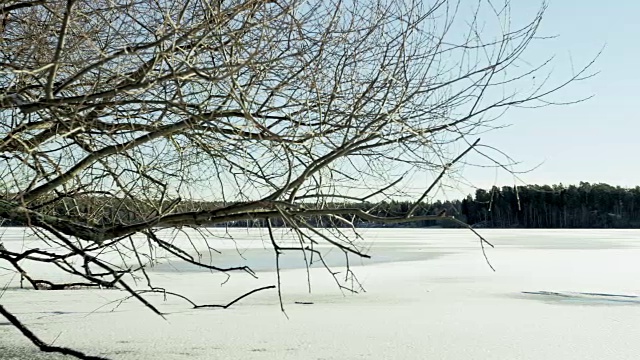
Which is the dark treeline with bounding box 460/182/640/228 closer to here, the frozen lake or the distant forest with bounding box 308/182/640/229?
the distant forest with bounding box 308/182/640/229

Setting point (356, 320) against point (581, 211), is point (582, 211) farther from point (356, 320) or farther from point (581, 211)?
point (356, 320)

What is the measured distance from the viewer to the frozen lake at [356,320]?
14.2 ft

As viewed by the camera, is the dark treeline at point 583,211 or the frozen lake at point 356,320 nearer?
the frozen lake at point 356,320

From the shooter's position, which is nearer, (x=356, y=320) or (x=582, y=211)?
(x=356, y=320)

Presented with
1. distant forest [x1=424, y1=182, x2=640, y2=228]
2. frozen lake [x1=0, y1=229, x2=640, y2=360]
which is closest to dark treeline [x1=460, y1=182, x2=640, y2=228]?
distant forest [x1=424, y1=182, x2=640, y2=228]

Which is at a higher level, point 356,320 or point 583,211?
point 583,211

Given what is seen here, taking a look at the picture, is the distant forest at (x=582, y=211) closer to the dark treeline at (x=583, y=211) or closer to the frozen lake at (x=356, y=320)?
the dark treeline at (x=583, y=211)

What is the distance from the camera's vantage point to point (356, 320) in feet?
17.7

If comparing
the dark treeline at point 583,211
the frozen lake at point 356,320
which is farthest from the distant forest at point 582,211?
the frozen lake at point 356,320

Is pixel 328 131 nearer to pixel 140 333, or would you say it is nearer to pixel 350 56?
pixel 350 56

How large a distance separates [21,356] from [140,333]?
90 cm

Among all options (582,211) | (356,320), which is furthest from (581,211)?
(356,320)

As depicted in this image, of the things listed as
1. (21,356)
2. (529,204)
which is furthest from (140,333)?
(529,204)

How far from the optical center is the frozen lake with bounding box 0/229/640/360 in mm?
4320
